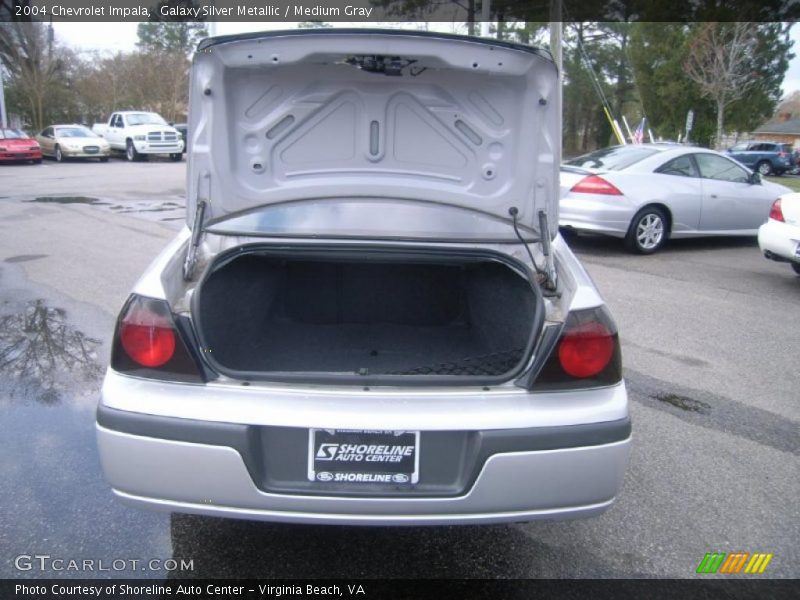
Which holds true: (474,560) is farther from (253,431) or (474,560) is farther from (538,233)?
(538,233)

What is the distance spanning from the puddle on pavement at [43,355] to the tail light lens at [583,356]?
9.79 ft

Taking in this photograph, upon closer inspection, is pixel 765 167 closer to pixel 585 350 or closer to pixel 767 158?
pixel 767 158

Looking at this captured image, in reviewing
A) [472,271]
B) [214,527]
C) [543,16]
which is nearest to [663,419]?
[472,271]

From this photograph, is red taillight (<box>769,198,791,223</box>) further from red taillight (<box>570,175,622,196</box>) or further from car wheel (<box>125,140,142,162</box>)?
car wheel (<box>125,140,142,162</box>)

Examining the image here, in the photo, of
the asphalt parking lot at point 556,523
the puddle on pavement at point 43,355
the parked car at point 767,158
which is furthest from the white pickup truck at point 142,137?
the parked car at point 767,158

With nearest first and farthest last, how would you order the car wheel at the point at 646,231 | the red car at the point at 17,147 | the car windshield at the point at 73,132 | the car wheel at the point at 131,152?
the car wheel at the point at 646,231
the red car at the point at 17,147
the car windshield at the point at 73,132
the car wheel at the point at 131,152

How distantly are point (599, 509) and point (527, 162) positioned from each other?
1.34m

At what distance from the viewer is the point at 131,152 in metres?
25.7

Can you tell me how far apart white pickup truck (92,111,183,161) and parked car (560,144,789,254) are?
66.7 feet

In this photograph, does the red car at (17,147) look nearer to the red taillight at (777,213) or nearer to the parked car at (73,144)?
the parked car at (73,144)

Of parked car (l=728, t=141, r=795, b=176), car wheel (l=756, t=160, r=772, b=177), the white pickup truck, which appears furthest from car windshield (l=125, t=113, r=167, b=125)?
car wheel (l=756, t=160, r=772, b=177)

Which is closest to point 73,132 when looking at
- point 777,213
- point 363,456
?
point 777,213

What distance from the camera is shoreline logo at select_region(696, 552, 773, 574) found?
248 centimetres

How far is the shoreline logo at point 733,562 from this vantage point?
2482 millimetres
